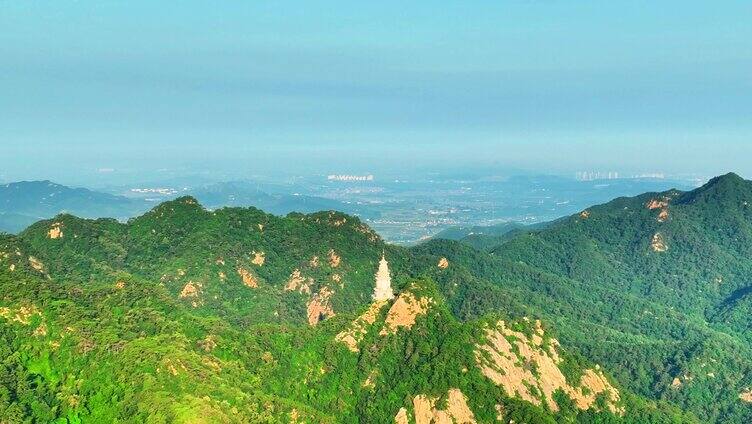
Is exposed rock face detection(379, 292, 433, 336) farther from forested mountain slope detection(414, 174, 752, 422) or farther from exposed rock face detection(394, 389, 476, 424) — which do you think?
forested mountain slope detection(414, 174, 752, 422)

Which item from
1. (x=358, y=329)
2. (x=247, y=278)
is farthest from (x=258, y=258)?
(x=358, y=329)

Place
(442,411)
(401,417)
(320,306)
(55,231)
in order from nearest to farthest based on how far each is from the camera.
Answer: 1. (442,411)
2. (401,417)
3. (55,231)
4. (320,306)

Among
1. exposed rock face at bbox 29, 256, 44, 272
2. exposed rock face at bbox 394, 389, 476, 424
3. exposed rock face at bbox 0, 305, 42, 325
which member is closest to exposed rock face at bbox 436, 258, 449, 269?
exposed rock face at bbox 394, 389, 476, 424

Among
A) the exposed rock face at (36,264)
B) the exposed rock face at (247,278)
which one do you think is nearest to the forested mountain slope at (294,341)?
the exposed rock face at (36,264)

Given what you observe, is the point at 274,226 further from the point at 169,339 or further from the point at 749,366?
the point at 749,366

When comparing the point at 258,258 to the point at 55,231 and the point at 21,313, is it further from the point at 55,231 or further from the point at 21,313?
the point at 21,313

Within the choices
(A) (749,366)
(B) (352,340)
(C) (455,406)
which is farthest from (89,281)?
(A) (749,366)
